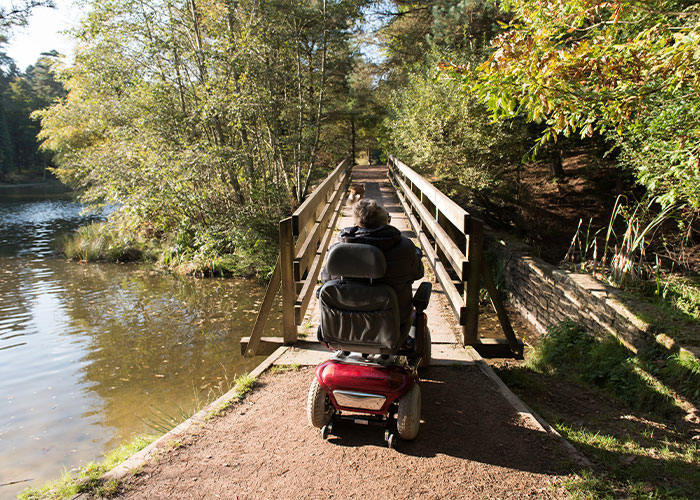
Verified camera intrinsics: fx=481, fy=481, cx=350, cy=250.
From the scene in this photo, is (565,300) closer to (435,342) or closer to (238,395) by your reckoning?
(435,342)

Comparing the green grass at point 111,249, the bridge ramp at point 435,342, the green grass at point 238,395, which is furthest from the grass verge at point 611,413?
the green grass at point 111,249

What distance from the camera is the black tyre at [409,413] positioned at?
3.02m

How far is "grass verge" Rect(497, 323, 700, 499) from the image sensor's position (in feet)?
9.54

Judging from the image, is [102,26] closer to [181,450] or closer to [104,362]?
[104,362]

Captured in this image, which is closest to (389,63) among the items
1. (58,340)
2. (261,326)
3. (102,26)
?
(102,26)

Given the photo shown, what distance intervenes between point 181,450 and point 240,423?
0.47 m

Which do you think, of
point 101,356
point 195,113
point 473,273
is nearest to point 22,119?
point 195,113

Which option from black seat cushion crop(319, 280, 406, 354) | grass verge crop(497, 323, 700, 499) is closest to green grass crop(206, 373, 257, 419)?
black seat cushion crop(319, 280, 406, 354)

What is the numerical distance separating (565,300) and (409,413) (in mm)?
5367

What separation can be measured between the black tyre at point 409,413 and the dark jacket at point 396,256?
16.5 inches

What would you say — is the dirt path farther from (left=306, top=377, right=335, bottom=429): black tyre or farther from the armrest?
the armrest

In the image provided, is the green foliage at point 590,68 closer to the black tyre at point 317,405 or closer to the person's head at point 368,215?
the person's head at point 368,215

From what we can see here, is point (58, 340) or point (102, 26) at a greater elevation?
point (102, 26)

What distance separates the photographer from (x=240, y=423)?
3512 millimetres
